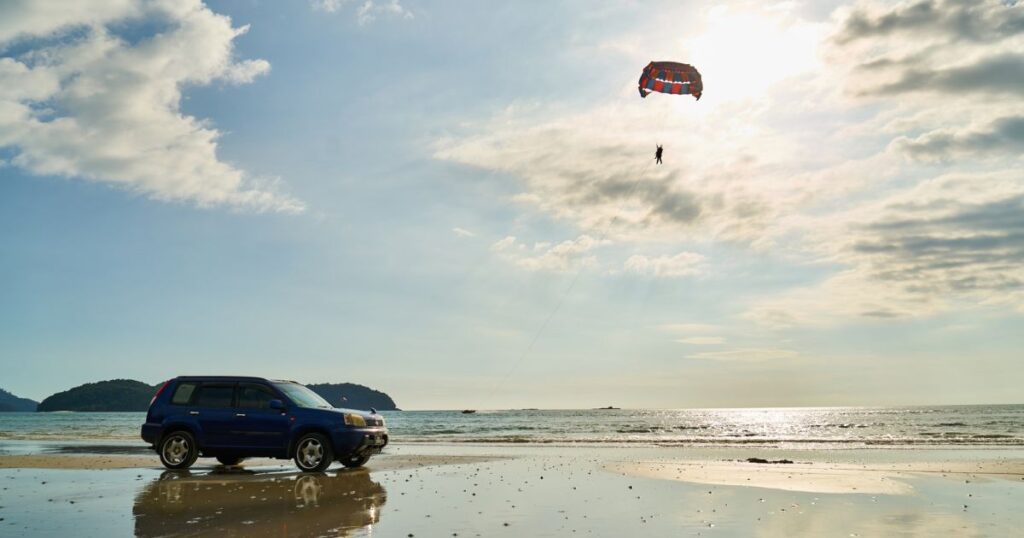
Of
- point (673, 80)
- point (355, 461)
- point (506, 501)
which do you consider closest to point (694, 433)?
point (673, 80)

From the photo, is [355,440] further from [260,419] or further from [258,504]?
[258,504]

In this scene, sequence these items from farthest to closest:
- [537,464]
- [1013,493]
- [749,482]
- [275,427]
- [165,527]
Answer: [537,464], [275,427], [749,482], [1013,493], [165,527]

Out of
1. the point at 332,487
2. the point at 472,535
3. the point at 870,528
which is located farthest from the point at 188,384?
the point at 870,528

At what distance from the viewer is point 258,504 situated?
34.9 feet

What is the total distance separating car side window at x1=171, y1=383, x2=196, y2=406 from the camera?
16672mm

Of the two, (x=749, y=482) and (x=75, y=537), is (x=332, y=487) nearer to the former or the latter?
(x=75, y=537)

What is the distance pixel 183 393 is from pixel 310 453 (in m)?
3.53

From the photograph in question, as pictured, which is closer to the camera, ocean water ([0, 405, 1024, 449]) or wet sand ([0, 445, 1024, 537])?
wet sand ([0, 445, 1024, 537])

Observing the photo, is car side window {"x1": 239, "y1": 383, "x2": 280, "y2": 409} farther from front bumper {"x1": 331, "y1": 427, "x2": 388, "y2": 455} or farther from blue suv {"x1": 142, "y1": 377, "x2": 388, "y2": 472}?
front bumper {"x1": 331, "y1": 427, "x2": 388, "y2": 455}

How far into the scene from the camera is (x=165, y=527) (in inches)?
339

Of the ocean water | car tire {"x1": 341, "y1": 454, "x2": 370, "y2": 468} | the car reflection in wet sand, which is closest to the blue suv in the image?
car tire {"x1": 341, "y1": 454, "x2": 370, "y2": 468}

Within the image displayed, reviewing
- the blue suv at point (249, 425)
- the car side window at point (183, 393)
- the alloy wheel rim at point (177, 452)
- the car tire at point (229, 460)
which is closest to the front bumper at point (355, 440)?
the blue suv at point (249, 425)

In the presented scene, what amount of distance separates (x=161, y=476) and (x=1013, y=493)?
1671 centimetres

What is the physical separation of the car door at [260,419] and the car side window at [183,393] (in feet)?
4.07
